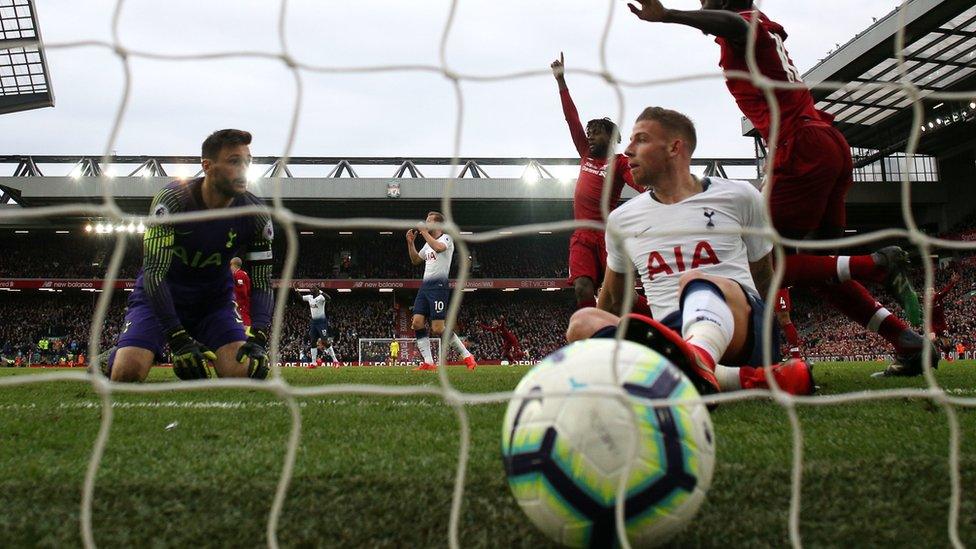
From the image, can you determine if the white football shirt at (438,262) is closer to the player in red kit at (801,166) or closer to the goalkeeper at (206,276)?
the goalkeeper at (206,276)

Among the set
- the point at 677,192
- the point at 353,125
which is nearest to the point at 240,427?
the point at 353,125

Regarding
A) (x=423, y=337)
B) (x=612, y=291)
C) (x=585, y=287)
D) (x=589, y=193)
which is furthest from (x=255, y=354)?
(x=423, y=337)

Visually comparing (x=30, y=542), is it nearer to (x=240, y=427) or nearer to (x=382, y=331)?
(x=240, y=427)

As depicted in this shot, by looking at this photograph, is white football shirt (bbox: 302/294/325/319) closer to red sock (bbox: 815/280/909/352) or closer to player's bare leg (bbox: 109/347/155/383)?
player's bare leg (bbox: 109/347/155/383)

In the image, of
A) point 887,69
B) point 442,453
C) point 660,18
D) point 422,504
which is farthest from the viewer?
point 887,69

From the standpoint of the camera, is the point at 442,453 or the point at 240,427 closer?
the point at 442,453

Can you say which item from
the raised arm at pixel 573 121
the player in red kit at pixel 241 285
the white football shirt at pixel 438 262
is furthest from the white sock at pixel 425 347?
the raised arm at pixel 573 121

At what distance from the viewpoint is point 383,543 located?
1364 millimetres

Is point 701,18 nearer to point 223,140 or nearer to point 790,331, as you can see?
point 223,140

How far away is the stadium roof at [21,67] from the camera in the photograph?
51.6 feet

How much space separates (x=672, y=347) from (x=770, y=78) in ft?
6.99

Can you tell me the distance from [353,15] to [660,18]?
1.16m

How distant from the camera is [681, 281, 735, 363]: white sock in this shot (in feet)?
7.37

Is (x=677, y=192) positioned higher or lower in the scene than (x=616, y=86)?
lower
